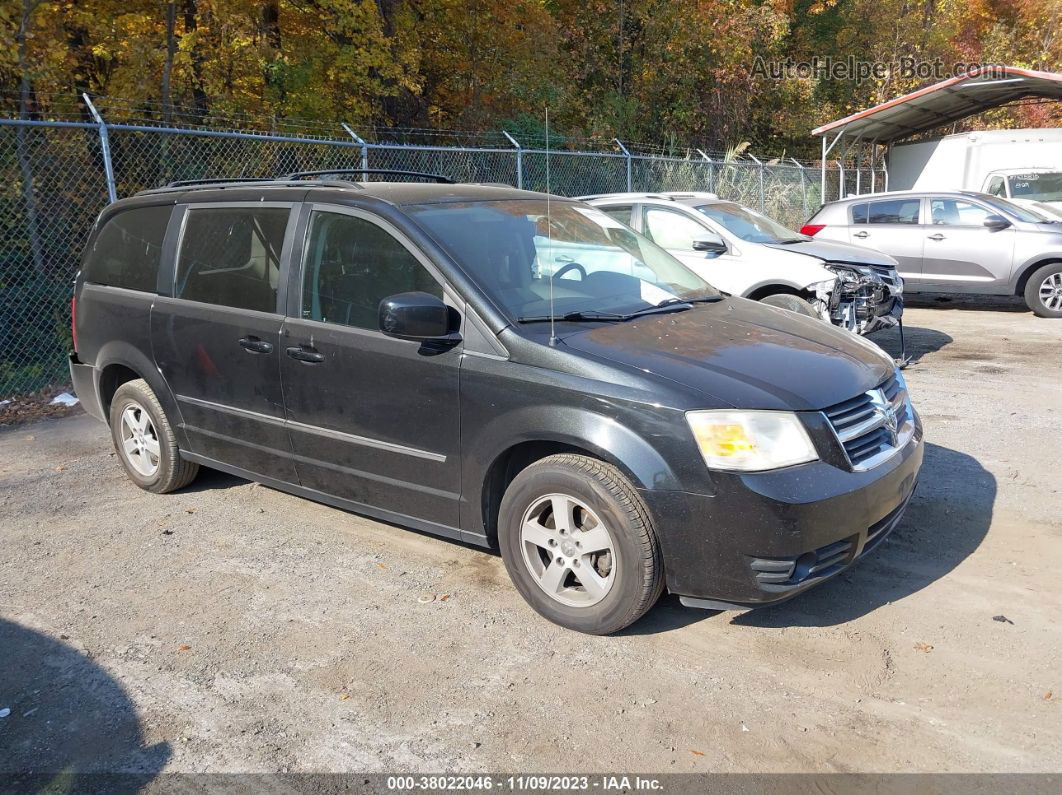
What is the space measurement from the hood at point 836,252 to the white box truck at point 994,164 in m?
6.96

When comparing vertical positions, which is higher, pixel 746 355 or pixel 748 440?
pixel 746 355

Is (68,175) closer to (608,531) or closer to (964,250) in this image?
(608,531)

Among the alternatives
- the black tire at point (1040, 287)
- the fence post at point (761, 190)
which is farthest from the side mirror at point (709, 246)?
the fence post at point (761, 190)

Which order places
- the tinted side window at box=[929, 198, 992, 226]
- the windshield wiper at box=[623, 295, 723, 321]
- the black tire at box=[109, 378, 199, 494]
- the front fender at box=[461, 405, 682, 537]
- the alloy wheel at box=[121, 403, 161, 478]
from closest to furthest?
the front fender at box=[461, 405, 682, 537] < the windshield wiper at box=[623, 295, 723, 321] < the black tire at box=[109, 378, 199, 494] < the alloy wheel at box=[121, 403, 161, 478] < the tinted side window at box=[929, 198, 992, 226]

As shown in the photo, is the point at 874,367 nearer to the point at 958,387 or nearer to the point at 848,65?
the point at 958,387

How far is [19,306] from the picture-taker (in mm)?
9086

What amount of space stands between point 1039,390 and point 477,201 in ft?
18.2

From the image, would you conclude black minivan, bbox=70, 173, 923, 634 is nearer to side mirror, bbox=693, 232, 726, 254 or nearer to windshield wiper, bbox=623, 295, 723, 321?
windshield wiper, bbox=623, 295, 723, 321

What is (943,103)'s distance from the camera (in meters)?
20.6

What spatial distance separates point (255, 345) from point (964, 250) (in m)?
10.6

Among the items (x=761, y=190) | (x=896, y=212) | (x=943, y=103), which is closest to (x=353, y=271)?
(x=896, y=212)

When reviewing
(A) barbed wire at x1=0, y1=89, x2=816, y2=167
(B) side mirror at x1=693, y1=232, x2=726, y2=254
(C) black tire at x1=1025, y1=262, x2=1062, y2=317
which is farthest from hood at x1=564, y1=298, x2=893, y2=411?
(C) black tire at x1=1025, y1=262, x2=1062, y2=317

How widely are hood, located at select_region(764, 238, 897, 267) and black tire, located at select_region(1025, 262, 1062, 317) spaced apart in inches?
151

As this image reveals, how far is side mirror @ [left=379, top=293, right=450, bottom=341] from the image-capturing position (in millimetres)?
3773
